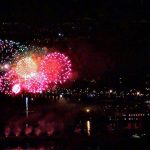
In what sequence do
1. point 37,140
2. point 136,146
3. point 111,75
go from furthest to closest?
point 111,75, point 37,140, point 136,146

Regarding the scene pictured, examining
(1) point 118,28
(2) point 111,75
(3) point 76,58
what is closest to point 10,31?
(1) point 118,28

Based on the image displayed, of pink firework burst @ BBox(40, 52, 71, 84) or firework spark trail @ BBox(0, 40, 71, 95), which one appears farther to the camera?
firework spark trail @ BBox(0, 40, 71, 95)

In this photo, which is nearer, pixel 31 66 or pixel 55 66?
pixel 55 66

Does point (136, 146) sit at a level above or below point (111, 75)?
below

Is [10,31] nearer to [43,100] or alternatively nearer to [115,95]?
[43,100]

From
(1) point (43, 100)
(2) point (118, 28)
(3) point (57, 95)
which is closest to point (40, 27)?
(2) point (118, 28)

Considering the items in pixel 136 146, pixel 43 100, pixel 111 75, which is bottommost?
pixel 136 146

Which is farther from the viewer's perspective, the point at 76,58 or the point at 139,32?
the point at 76,58

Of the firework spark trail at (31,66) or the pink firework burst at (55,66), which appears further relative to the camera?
the firework spark trail at (31,66)

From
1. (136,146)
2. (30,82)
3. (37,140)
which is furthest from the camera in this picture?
(30,82)
